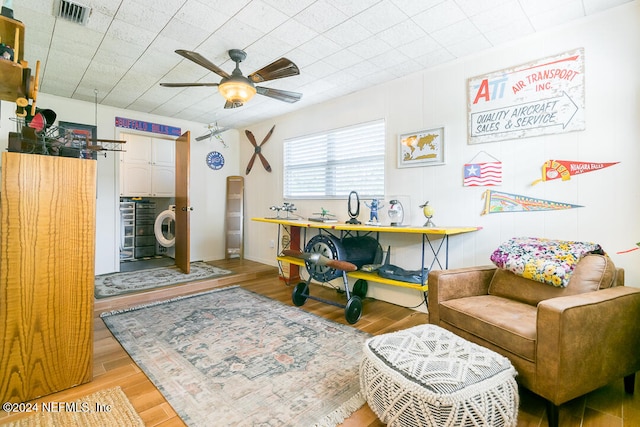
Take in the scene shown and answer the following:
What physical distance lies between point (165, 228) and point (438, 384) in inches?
224

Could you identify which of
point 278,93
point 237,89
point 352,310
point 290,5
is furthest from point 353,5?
point 352,310

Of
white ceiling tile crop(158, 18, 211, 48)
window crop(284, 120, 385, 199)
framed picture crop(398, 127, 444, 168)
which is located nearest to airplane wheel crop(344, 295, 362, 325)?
window crop(284, 120, 385, 199)

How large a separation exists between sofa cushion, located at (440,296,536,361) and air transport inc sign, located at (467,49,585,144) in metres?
1.47

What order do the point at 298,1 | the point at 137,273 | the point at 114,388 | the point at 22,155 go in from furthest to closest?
the point at 137,273 < the point at 298,1 < the point at 114,388 < the point at 22,155

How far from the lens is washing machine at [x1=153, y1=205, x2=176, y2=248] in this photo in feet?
18.3

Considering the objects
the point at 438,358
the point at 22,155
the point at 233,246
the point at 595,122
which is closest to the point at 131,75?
the point at 22,155

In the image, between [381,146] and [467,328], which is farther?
[381,146]

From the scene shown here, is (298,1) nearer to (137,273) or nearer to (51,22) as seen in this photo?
(51,22)

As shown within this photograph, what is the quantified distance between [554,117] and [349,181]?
220cm

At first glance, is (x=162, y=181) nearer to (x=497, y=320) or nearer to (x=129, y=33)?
(x=129, y=33)

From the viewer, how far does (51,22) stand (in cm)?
240

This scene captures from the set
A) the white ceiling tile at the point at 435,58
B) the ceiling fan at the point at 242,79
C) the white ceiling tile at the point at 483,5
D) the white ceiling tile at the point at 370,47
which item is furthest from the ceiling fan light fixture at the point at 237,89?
the white ceiling tile at the point at 483,5

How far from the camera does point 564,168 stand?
93.8 inches

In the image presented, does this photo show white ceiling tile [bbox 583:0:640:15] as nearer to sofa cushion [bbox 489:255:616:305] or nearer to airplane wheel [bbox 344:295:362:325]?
sofa cushion [bbox 489:255:616:305]
